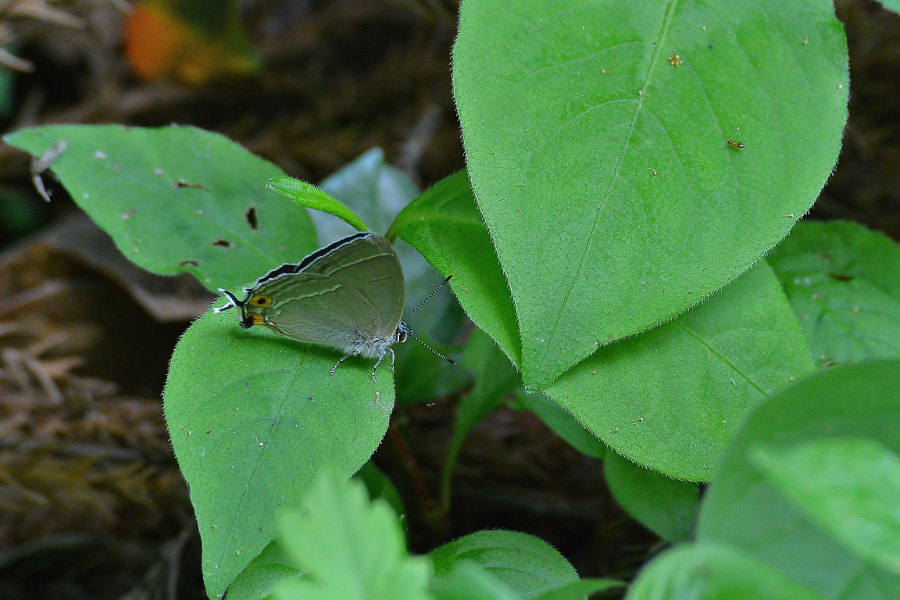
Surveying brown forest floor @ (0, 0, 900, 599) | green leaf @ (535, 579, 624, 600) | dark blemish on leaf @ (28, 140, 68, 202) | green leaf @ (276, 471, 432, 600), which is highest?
green leaf @ (276, 471, 432, 600)

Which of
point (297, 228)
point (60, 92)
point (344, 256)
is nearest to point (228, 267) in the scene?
point (297, 228)

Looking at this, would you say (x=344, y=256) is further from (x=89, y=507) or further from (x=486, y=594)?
(x=89, y=507)

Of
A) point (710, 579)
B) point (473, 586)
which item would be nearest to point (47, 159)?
point (473, 586)

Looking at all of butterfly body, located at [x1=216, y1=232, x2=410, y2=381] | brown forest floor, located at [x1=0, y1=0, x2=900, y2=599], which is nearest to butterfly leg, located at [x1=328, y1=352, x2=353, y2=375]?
butterfly body, located at [x1=216, y1=232, x2=410, y2=381]

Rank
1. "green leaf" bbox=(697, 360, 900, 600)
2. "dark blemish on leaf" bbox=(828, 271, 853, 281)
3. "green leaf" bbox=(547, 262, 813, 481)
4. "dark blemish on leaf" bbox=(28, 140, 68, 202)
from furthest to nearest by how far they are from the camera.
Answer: "dark blemish on leaf" bbox=(828, 271, 853, 281) → "dark blemish on leaf" bbox=(28, 140, 68, 202) → "green leaf" bbox=(547, 262, 813, 481) → "green leaf" bbox=(697, 360, 900, 600)

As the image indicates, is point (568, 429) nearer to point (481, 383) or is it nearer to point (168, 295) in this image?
point (481, 383)

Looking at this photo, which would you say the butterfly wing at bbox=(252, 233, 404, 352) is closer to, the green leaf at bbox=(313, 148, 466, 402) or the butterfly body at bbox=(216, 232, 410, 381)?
the butterfly body at bbox=(216, 232, 410, 381)
